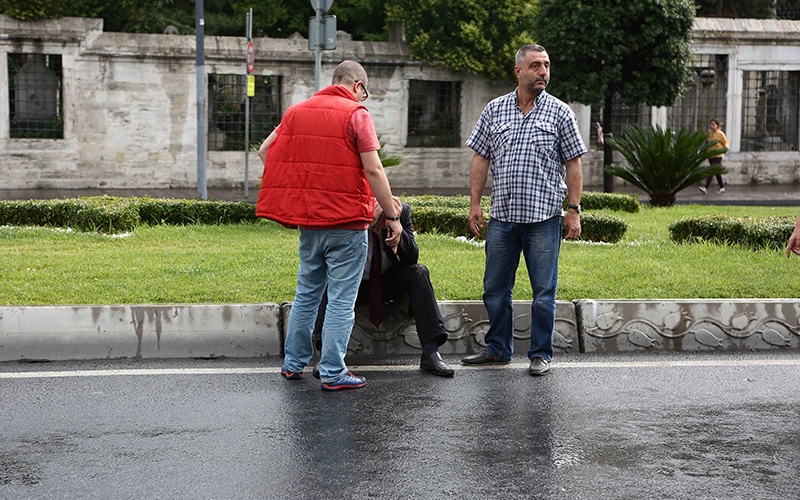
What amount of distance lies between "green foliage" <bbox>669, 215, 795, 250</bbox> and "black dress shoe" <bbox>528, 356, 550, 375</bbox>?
4.68 m

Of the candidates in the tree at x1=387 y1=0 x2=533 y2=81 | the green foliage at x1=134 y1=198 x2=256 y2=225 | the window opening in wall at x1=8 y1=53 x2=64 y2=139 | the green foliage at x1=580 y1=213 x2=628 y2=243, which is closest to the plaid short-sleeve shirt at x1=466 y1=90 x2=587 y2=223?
the green foliage at x1=580 y1=213 x2=628 y2=243

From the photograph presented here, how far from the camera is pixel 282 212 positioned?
609 cm

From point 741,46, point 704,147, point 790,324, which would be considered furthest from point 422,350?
point 741,46

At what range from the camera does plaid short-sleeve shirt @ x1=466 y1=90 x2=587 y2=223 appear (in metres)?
6.55

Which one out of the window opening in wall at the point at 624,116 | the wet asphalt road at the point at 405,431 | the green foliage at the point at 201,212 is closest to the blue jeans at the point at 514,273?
the wet asphalt road at the point at 405,431

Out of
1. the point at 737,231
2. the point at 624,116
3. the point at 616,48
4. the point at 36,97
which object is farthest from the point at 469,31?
the point at 737,231

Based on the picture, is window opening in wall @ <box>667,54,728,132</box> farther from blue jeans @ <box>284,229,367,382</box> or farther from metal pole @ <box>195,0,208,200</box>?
blue jeans @ <box>284,229,367,382</box>

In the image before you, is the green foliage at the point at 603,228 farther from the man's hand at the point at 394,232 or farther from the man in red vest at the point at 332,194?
the man in red vest at the point at 332,194

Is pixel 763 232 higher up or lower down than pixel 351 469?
higher up

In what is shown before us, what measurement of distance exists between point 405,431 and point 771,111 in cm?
2507

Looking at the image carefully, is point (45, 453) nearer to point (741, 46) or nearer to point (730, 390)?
point (730, 390)

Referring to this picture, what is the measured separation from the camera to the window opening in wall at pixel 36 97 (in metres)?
23.3

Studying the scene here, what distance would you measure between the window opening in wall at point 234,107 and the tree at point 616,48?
6426 millimetres

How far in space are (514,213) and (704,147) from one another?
11.5 m
